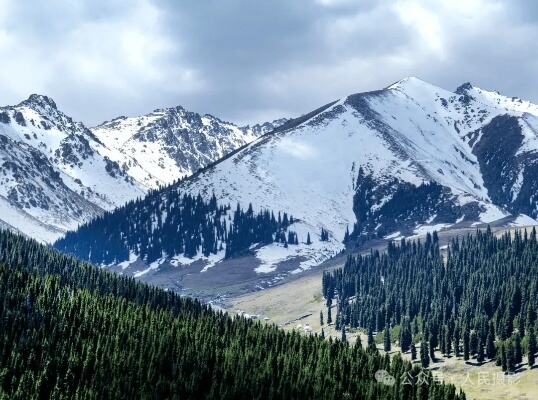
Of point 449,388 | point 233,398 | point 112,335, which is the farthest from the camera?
point 112,335

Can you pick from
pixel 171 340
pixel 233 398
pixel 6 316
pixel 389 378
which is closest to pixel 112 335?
pixel 171 340

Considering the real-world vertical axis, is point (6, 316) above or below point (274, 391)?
above

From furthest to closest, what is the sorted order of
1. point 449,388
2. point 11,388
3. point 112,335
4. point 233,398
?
point 112,335
point 449,388
point 233,398
point 11,388

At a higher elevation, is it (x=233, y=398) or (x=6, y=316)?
(x=6, y=316)

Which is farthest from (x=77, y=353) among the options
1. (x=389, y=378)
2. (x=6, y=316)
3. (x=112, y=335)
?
(x=389, y=378)

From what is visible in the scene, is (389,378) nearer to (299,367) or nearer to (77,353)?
(299,367)

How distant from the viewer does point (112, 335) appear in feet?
632

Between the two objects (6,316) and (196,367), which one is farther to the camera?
(6,316)

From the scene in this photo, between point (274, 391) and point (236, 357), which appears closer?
point (274, 391)

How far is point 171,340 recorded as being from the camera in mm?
195750

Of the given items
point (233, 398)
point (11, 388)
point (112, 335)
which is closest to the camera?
point (11, 388)

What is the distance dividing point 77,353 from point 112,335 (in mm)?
16213

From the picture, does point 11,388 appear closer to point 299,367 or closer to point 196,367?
point 196,367

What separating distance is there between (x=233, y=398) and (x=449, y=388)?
4796cm
